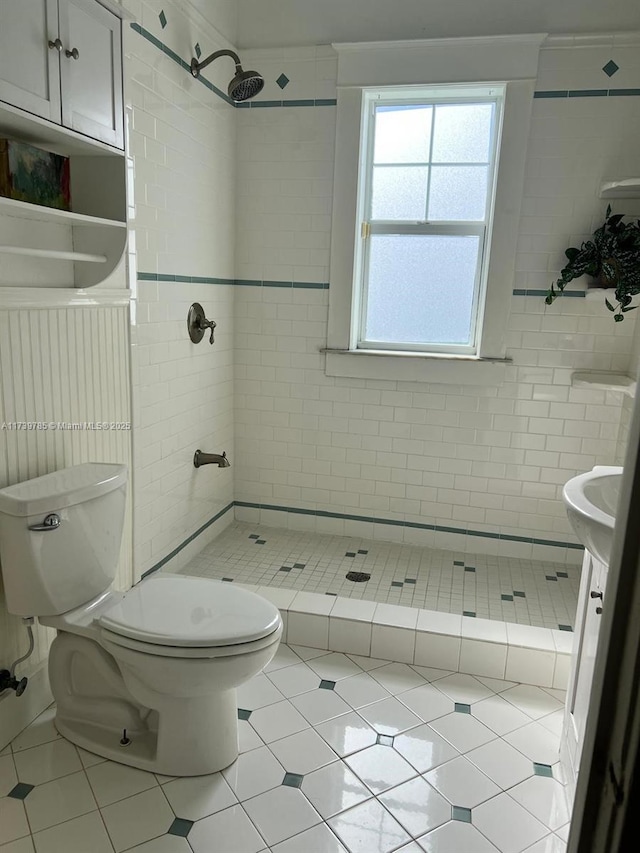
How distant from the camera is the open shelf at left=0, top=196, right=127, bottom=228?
5.25 feet

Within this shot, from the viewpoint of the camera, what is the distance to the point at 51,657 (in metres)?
1.93

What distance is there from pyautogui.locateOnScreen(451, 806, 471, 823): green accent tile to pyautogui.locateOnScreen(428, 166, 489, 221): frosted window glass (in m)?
2.50

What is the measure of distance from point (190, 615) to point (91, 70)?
159 centimetres

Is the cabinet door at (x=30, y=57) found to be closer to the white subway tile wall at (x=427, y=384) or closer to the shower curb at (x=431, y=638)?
the white subway tile wall at (x=427, y=384)

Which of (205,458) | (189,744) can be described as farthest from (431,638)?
(205,458)

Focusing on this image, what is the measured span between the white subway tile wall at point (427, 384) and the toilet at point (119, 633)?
4.94 ft

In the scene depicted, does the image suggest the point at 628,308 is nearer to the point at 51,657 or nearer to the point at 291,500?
the point at 291,500

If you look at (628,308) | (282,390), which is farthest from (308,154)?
(628,308)

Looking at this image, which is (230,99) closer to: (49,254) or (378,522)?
(49,254)

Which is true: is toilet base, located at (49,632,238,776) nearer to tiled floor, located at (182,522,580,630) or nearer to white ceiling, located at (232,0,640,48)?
tiled floor, located at (182,522,580,630)

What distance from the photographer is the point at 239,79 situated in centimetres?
251

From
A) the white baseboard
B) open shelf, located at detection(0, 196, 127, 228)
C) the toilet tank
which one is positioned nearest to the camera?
open shelf, located at detection(0, 196, 127, 228)

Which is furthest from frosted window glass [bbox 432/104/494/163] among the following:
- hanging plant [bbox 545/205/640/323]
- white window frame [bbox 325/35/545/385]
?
hanging plant [bbox 545/205/640/323]

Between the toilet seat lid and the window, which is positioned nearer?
the toilet seat lid
